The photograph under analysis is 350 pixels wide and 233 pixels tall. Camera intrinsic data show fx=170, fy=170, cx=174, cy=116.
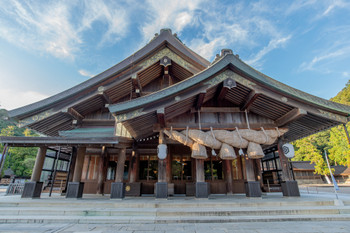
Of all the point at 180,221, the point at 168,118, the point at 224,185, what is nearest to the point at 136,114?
the point at 168,118

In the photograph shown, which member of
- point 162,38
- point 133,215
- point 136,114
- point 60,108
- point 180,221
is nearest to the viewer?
point 180,221

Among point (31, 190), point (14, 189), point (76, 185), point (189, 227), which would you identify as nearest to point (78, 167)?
point (76, 185)

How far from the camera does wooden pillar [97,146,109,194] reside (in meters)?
9.22

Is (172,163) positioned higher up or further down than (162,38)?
further down

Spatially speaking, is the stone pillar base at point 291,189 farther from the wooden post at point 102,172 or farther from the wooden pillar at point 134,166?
the wooden post at point 102,172

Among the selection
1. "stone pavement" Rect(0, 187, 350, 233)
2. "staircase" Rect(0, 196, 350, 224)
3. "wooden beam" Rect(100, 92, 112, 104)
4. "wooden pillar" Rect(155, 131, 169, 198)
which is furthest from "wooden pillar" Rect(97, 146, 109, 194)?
"stone pavement" Rect(0, 187, 350, 233)

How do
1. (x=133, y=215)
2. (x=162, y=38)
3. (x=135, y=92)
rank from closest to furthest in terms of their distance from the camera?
1. (x=133, y=215)
2. (x=162, y=38)
3. (x=135, y=92)

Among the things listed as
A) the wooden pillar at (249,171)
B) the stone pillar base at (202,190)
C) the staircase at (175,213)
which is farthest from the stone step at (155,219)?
the wooden pillar at (249,171)

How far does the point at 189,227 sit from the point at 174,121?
4.08 metres

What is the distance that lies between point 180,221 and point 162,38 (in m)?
7.91

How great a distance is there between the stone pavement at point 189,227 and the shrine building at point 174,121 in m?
2.50

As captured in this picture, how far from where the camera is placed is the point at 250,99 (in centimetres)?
654

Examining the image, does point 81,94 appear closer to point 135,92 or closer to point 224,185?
point 135,92

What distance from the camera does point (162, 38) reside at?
8.58 metres
